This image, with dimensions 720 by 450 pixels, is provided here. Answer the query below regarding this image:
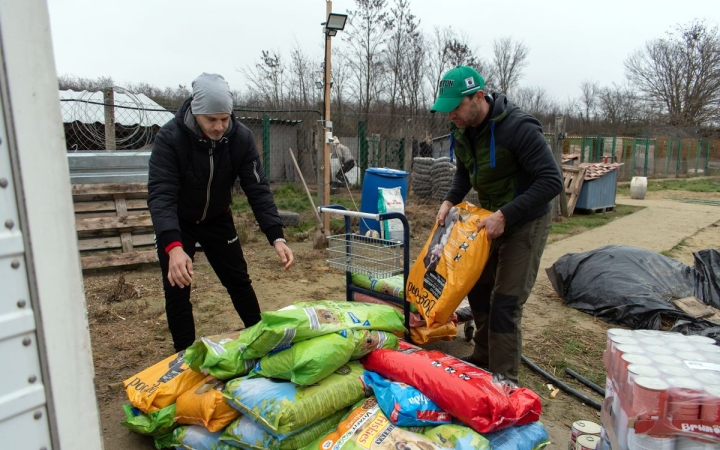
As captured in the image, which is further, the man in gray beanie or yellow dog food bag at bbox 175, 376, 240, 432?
the man in gray beanie

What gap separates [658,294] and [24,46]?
4.96 metres

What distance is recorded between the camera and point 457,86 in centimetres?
276

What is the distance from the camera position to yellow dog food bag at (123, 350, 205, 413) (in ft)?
8.61

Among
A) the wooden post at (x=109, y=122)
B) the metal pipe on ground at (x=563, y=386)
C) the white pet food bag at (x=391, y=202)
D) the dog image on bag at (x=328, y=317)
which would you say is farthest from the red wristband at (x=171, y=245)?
the wooden post at (x=109, y=122)

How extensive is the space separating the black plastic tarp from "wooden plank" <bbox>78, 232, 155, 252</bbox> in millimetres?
4832

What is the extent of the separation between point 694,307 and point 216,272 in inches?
156

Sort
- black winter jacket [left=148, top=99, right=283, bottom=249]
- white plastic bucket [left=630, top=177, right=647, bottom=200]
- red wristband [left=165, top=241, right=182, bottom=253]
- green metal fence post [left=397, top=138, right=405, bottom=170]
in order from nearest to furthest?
red wristband [left=165, top=241, right=182, bottom=253] → black winter jacket [left=148, top=99, right=283, bottom=249] → green metal fence post [left=397, top=138, right=405, bottom=170] → white plastic bucket [left=630, top=177, right=647, bottom=200]

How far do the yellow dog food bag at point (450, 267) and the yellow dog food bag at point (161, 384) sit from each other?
4.35 ft

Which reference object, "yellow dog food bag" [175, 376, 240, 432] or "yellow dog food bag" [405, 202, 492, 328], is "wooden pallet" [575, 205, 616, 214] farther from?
"yellow dog food bag" [175, 376, 240, 432]

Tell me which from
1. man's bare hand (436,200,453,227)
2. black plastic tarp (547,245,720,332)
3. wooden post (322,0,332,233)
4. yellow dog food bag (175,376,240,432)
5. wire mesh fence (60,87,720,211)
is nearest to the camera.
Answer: yellow dog food bag (175,376,240,432)

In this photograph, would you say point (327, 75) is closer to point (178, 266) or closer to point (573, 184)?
point (178, 266)

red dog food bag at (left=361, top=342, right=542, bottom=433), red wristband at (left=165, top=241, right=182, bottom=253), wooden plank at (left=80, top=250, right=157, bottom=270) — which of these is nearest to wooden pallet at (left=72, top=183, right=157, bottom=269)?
wooden plank at (left=80, top=250, right=157, bottom=270)

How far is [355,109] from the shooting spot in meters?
19.2

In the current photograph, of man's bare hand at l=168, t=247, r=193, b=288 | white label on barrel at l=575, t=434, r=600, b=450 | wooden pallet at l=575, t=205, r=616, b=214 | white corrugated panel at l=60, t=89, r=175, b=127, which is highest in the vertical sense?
white corrugated panel at l=60, t=89, r=175, b=127
